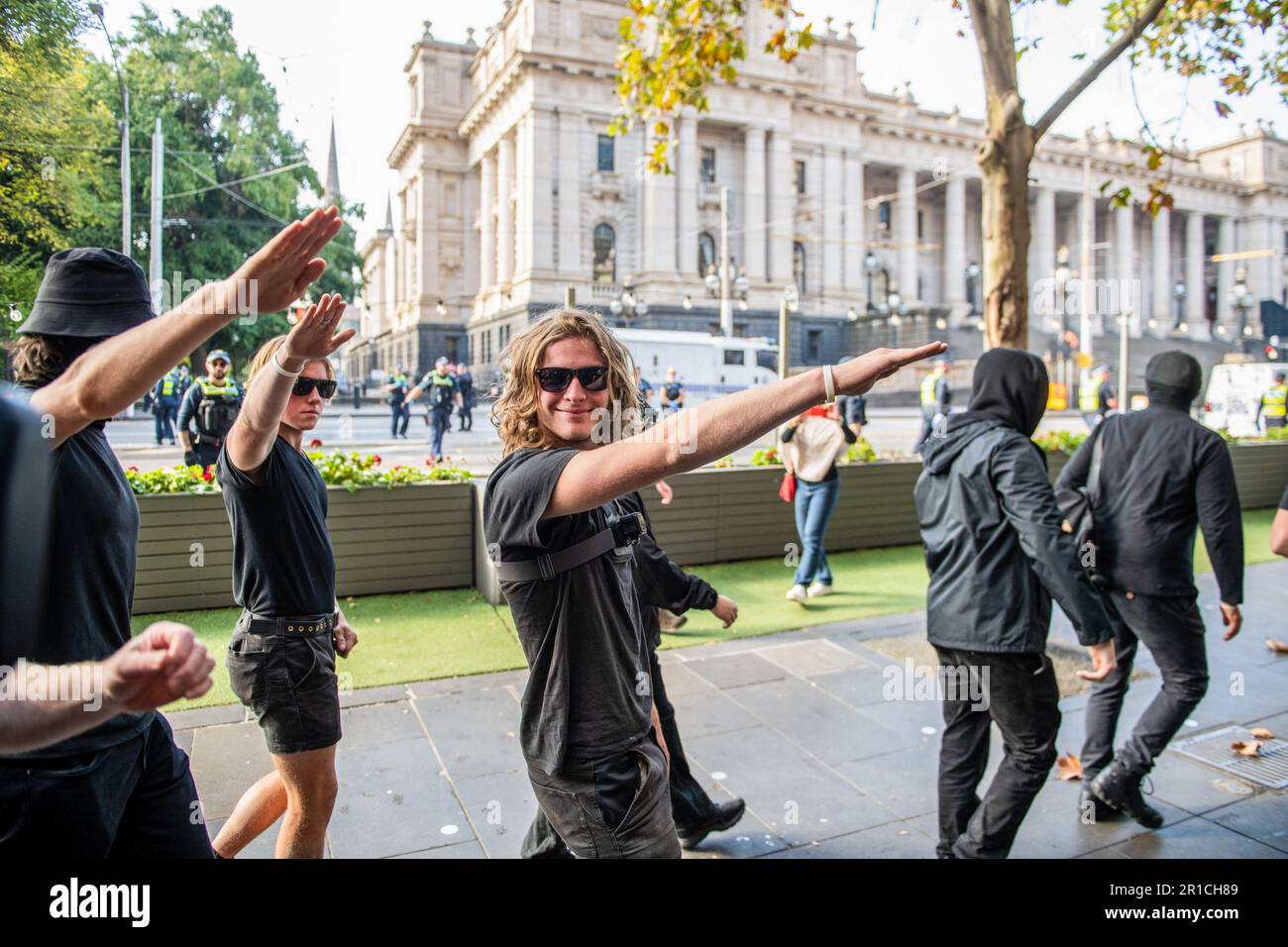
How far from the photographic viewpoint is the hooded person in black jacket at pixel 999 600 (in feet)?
10.1

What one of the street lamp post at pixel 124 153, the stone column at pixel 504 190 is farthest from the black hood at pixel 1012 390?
the stone column at pixel 504 190

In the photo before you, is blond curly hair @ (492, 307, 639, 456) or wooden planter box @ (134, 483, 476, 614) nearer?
blond curly hair @ (492, 307, 639, 456)

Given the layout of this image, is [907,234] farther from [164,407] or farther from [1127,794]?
[1127,794]

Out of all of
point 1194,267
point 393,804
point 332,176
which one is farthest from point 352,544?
point 1194,267

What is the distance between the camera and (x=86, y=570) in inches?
71.5

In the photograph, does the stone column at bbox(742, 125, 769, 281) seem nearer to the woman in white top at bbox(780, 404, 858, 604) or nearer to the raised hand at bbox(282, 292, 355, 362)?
the woman in white top at bbox(780, 404, 858, 604)

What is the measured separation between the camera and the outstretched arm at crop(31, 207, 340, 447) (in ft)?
5.01

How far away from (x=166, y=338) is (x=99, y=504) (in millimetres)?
544

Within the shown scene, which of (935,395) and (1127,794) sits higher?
(935,395)

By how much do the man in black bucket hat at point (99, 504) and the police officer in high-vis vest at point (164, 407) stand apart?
29.3 feet

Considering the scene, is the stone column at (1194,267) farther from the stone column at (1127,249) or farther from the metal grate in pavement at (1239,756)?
the metal grate in pavement at (1239,756)

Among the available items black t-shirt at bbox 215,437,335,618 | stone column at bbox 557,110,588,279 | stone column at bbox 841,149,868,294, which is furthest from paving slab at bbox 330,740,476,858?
stone column at bbox 841,149,868,294

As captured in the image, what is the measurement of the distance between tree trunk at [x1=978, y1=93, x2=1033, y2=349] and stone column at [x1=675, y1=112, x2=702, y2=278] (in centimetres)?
4081
